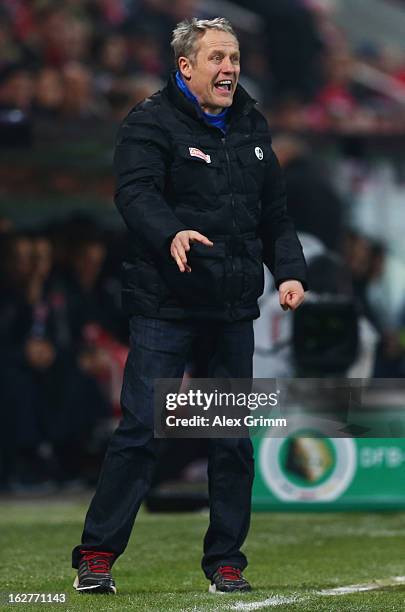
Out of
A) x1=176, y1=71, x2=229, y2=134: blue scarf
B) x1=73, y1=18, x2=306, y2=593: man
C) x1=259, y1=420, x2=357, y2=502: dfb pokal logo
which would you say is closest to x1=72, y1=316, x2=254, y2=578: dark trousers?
x1=73, y1=18, x2=306, y2=593: man

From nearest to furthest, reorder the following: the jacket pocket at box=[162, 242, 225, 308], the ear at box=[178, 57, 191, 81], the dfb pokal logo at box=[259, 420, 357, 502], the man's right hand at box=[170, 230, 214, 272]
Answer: the man's right hand at box=[170, 230, 214, 272], the jacket pocket at box=[162, 242, 225, 308], the ear at box=[178, 57, 191, 81], the dfb pokal logo at box=[259, 420, 357, 502]

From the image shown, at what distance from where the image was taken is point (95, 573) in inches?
198

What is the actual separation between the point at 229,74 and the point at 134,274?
0.72 m

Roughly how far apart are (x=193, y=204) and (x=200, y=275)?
23 centimetres

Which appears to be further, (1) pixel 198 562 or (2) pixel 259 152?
(1) pixel 198 562

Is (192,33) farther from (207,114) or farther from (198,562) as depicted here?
(198,562)

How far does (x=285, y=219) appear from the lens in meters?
5.31

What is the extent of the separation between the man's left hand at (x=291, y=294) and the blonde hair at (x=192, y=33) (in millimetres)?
795

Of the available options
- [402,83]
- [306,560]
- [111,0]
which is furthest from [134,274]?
[402,83]

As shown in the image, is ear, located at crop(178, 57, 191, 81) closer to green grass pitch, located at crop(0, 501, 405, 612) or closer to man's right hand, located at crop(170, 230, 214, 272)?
man's right hand, located at crop(170, 230, 214, 272)

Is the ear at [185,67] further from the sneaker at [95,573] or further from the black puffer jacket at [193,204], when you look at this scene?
the sneaker at [95,573]

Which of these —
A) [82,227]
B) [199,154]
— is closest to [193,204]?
[199,154]

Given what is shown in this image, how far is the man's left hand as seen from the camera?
5027 millimetres

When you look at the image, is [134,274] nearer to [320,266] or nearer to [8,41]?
[320,266]
